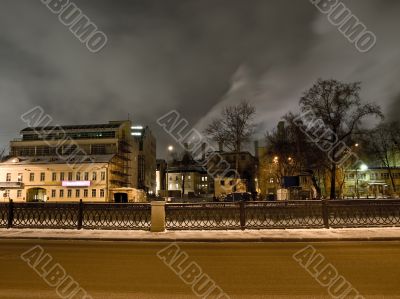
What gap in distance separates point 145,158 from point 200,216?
78584 millimetres

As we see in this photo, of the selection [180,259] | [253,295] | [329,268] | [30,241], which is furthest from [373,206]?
[30,241]

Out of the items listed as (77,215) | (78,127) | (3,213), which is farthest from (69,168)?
(77,215)

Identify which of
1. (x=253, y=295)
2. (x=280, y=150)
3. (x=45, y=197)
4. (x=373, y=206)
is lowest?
(x=253, y=295)

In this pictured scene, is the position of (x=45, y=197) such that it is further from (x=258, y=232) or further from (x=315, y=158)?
(x=258, y=232)

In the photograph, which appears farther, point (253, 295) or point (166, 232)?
point (166, 232)

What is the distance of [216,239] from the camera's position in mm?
14344

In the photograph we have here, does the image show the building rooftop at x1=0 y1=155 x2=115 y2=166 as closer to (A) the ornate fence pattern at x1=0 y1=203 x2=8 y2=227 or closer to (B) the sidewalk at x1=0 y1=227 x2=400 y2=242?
(A) the ornate fence pattern at x1=0 y1=203 x2=8 y2=227

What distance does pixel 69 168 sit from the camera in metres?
62.0

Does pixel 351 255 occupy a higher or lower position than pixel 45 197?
lower

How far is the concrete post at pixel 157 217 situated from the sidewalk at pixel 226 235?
1.48ft

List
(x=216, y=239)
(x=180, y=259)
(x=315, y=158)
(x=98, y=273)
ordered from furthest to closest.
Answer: (x=315, y=158) → (x=216, y=239) → (x=180, y=259) → (x=98, y=273)

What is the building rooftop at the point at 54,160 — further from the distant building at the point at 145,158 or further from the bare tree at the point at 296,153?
the bare tree at the point at 296,153

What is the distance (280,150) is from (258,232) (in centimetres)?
3727

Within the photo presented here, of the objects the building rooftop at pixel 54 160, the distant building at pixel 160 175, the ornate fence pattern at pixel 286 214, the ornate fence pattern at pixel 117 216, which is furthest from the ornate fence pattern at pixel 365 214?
the distant building at pixel 160 175
